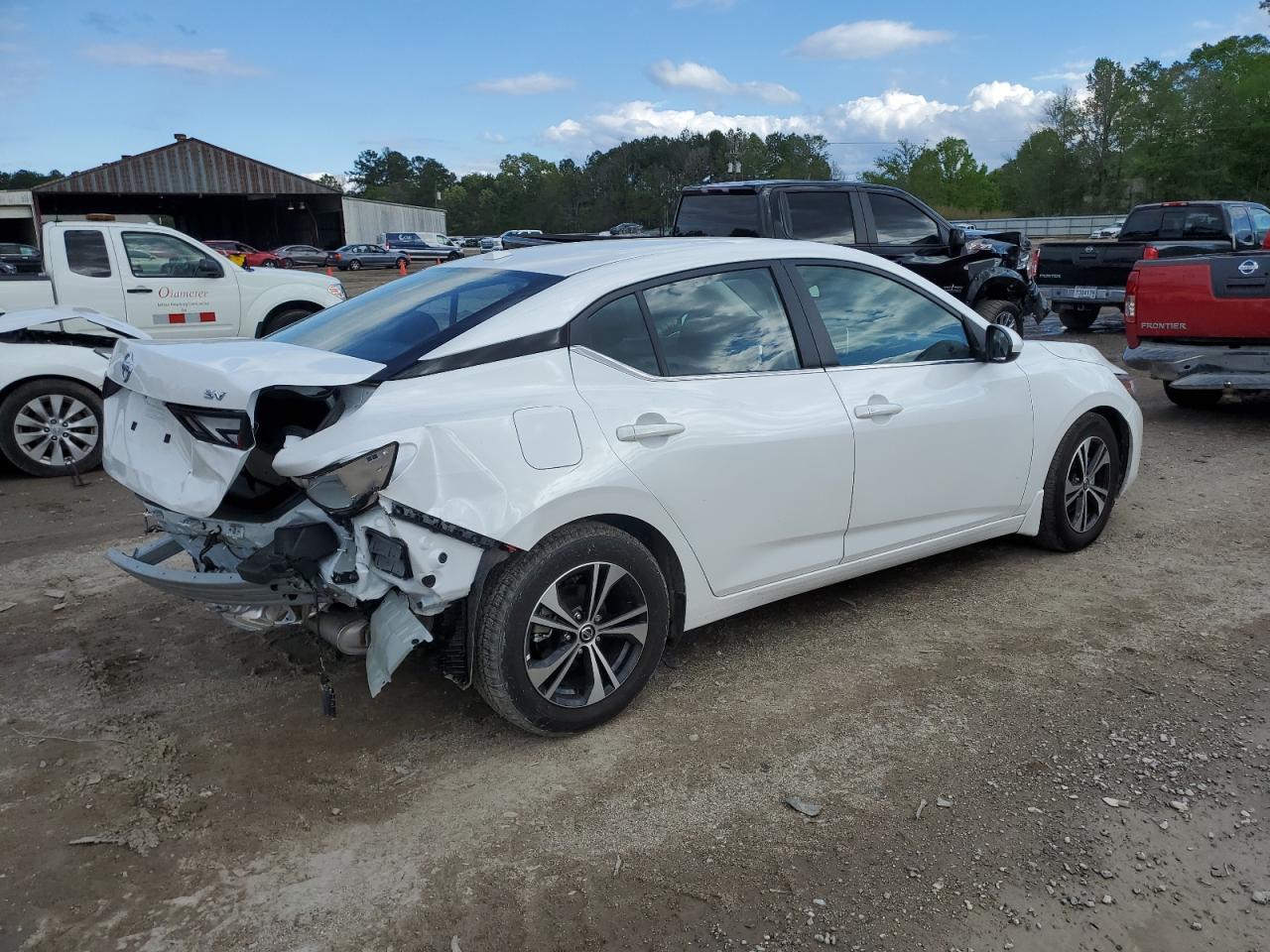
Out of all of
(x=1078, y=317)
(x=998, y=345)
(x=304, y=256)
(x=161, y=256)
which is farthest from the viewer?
(x=304, y=256)

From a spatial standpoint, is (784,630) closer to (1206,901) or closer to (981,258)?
(1206,901)

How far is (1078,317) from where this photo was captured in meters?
14.2

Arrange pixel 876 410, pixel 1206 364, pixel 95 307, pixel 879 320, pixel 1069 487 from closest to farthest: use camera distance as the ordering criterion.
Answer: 1. pixel 876 410
2. pixel 879 320
3. pixel 1069 487
4. pixel 1206 364
5. pixel 95 307

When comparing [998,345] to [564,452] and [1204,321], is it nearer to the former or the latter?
[564,452]

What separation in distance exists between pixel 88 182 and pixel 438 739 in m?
53.7

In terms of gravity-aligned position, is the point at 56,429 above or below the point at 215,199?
below

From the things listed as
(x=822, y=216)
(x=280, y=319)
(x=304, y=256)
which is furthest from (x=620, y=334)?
(x=304, y=256)

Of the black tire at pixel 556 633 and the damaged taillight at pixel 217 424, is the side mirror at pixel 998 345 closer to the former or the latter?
the black tire at pixel 556 633

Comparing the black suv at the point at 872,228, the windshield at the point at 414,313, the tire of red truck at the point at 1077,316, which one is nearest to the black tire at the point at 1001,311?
the black suv at the point at 872,228

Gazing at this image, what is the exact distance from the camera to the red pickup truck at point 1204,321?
7320 millimetres

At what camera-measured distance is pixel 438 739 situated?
3396 millimetres

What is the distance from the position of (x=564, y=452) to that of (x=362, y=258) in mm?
45896

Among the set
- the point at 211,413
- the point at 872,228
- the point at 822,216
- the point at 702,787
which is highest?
the point at 822,216

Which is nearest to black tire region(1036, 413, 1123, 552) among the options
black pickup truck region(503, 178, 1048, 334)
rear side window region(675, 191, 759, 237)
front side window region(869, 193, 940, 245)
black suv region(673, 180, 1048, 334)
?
black pickup truck region(503, 178, 1048, 334)
